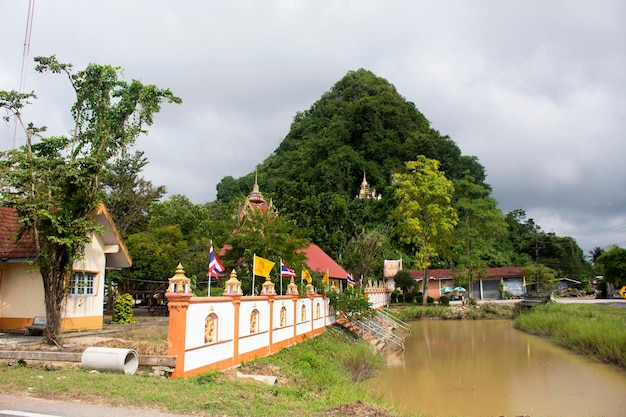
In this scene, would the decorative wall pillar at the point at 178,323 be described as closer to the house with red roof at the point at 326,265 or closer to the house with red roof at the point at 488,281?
the house with red roof at the point at 326,265

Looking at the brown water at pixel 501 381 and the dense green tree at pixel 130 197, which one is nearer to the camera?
the brown water at pixel 501 381

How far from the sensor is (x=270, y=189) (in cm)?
7750

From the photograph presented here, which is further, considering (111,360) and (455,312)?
(455,312)

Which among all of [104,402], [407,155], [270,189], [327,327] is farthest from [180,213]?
[407,155]

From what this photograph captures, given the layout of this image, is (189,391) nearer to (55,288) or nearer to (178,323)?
(178,323)

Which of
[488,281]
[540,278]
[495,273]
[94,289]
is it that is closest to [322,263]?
[94,289]

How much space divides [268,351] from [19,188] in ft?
27.3

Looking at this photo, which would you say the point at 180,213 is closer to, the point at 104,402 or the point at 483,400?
the point at 483,400

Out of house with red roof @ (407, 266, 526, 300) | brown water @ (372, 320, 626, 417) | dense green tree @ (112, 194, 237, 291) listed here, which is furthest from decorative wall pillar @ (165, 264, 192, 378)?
house with red roof @ (407, 266, 526, 300)

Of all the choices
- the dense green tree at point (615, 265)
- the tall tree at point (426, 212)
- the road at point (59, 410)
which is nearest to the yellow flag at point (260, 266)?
the road at point (59, 410)

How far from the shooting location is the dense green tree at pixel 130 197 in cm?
3238

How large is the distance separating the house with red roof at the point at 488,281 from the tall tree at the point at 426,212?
10.0 m

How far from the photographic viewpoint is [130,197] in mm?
32875

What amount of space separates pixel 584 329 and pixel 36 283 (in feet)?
75.5
